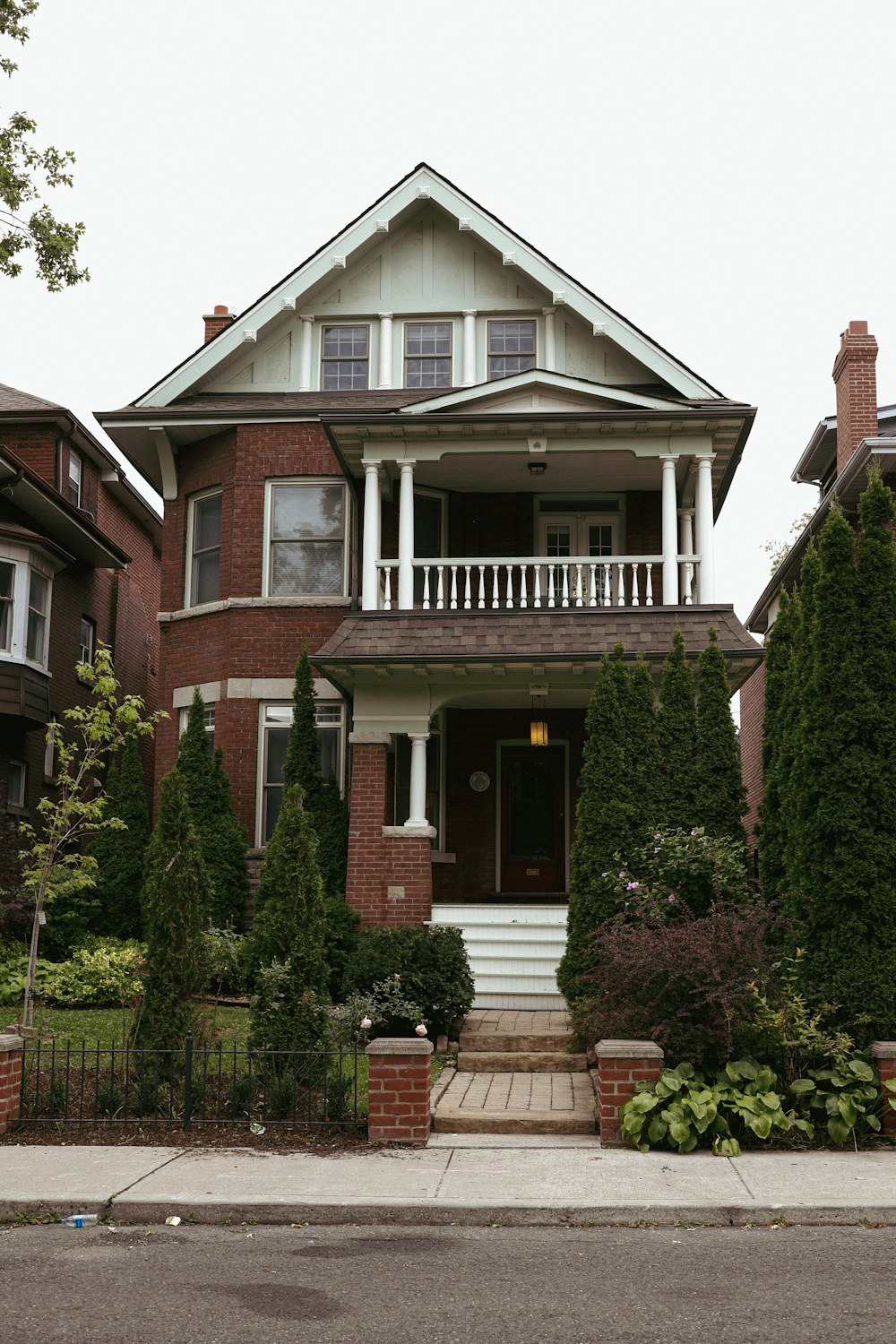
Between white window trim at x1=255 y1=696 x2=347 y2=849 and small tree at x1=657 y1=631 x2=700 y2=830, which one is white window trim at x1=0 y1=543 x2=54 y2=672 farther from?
small tree at x1=657 y1=631 x2=700 y2=830

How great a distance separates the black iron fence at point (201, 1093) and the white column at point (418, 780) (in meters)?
5.78

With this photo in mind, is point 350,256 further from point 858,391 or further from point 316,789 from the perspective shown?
point 858,391

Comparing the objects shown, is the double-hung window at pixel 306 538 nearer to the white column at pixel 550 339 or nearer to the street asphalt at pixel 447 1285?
the white column at pixel 550 339

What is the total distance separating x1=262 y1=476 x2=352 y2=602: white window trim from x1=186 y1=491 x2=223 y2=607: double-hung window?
93 centimetres

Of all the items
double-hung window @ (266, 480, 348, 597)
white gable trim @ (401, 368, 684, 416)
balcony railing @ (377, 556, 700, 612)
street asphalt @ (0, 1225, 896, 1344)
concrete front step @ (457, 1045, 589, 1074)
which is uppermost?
white gable trim @ (401, 368, 684, 416)

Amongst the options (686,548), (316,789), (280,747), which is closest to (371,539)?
(316,789)

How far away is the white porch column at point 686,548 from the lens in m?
16.6

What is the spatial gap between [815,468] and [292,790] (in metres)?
17.0

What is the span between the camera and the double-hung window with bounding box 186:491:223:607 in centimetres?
1933

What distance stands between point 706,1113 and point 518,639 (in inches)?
305

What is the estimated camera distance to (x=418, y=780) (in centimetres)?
1579

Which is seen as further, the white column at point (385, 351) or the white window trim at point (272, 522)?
the white column at point (385, 351)

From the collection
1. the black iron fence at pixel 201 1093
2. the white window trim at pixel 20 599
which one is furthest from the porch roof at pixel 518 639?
the white window trim at pixel 20 599

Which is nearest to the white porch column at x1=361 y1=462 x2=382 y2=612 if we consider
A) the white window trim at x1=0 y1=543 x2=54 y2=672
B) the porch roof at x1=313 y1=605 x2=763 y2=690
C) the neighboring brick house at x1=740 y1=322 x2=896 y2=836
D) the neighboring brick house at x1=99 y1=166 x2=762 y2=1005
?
the neighboring brick house at x1=99 y1=166 x2=762 y2=1005
